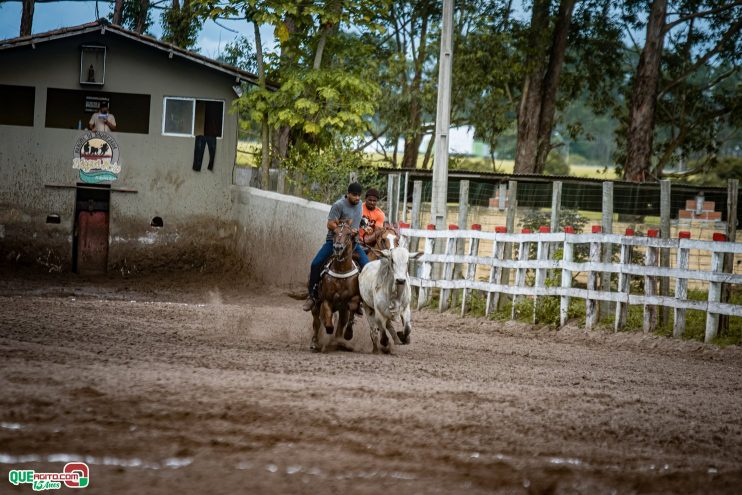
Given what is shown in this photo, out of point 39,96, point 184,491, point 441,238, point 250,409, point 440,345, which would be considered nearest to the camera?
point 184,491

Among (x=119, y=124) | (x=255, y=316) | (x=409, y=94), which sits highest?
(x=409, y=94)

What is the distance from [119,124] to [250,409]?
22.8 m

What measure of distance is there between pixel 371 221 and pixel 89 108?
17.2 metres

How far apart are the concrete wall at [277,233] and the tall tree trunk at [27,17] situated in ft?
59.3

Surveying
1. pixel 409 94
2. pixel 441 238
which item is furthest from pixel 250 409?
pixel 409 94

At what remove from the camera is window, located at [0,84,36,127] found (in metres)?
29.8

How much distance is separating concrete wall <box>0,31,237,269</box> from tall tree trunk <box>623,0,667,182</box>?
13202 mm

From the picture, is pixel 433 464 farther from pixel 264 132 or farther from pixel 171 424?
pixel 264 132

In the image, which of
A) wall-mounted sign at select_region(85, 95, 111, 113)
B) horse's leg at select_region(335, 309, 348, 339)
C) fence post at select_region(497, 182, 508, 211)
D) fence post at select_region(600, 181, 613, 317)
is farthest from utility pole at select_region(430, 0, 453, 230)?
wall-mounted sign at select_region(85, 95, 111, 113)

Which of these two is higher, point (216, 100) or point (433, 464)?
point (216, 100)

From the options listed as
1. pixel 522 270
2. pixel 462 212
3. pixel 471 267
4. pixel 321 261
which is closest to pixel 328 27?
pixel 462 212

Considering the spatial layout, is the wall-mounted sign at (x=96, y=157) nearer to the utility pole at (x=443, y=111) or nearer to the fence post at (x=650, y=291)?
the utility pole at (x=443, y=111)

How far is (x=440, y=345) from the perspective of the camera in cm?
1598

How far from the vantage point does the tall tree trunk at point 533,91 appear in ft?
123
